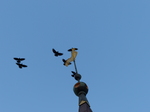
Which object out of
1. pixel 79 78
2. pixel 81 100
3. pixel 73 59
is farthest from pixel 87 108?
pixel 73 59

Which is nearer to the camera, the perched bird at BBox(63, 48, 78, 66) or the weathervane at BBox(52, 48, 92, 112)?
the weathervane at BBox(52, 48, 92, 112)

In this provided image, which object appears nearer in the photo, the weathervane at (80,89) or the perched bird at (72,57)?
the weathervane at (80,89)

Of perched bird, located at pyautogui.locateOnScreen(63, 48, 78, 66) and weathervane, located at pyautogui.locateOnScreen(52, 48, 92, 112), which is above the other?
perched bird, located at pyautogui.locateOnScreen(63, 48, 78, 66)

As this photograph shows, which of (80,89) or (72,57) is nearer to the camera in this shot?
(80,89)

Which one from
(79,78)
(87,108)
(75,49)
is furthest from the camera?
(75,49)

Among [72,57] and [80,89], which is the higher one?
[72,57]

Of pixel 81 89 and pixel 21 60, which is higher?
pixel 21 60

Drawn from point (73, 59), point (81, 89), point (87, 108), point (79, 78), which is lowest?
point (87, 108)

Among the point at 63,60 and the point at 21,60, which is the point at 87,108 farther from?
the point at 21,60

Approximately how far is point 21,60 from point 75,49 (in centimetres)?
431

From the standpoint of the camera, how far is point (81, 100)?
19.0 meters

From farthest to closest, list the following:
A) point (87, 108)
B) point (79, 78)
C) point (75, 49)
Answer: point (75, 49) < point (79, 78) < point (87, 108)

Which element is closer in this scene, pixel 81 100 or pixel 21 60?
pixel 81 100

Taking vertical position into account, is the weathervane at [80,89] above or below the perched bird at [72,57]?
A: below
